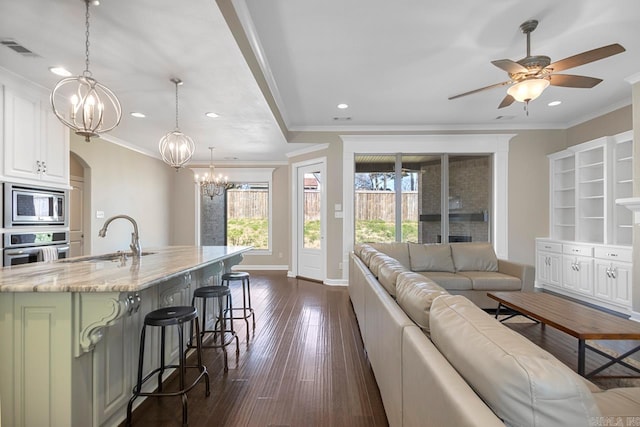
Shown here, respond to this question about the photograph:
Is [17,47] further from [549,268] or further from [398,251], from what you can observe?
[549,268]

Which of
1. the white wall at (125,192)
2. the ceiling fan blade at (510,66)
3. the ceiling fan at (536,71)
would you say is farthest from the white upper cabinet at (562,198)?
the white wall at (125,192)

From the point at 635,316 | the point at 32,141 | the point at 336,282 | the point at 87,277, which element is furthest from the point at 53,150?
the point at 635,316

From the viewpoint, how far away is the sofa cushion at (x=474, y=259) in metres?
4.29

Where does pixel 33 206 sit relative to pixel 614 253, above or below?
above

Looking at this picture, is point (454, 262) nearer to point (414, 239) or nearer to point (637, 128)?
point (414, 239)

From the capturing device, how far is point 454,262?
14.2 feet

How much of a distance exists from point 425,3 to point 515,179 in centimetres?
421

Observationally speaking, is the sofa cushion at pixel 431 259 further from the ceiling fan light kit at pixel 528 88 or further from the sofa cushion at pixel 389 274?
the ceiling fan light kit at pixel 528 88

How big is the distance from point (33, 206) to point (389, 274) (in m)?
3.79

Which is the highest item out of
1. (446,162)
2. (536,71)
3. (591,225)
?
(536,71)

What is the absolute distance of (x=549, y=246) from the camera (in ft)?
16.9

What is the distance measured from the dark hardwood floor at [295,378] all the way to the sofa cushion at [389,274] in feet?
2.56

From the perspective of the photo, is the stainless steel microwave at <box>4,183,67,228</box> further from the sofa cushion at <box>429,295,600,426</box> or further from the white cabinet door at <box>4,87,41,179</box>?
the sofa cushion at <box>429,295,600,426</box>

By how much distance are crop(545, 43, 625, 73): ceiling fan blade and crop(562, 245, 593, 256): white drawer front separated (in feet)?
10.0
